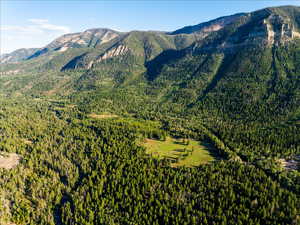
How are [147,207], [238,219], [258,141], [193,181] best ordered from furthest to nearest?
[258,141] → [193,181] → [147,207] → [238,219]

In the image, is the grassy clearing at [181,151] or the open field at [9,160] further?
the grassy clearing at [181,151]

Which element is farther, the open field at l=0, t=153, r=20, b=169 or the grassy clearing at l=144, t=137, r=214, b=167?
the grassy clearing at l=144, t=137, r=214, b=167

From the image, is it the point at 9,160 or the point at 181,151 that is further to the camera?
the point at 181,151

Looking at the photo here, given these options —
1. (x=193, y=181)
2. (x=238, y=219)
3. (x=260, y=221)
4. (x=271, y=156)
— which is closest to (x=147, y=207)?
(x=193, y=181)

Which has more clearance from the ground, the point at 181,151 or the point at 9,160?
the point at 181,151

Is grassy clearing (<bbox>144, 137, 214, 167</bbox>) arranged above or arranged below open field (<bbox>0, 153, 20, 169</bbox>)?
above

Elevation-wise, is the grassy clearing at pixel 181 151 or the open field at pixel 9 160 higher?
the grassy clearing at pixel 181 151

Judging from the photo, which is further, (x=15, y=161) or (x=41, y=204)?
(x=15, y=161)

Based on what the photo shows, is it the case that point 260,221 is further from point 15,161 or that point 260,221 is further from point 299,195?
point 15,161
